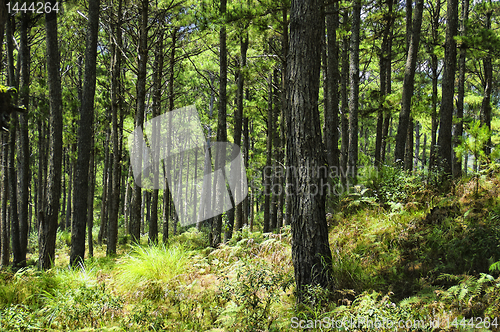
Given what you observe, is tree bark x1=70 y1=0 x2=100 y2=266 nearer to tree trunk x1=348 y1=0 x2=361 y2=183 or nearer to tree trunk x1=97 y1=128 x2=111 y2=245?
tree trunk x1=97 y1=128 x2=111 y2=245

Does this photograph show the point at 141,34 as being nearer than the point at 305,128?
No

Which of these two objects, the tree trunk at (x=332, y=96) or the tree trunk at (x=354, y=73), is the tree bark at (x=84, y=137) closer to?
the tree trunk at (x=332, y=96)

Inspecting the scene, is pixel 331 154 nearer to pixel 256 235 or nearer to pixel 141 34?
pixel 256 235

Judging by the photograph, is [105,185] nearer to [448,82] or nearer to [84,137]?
[84,137]

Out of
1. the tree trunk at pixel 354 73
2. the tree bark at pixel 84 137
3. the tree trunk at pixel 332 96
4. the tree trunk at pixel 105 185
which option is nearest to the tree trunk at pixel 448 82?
the tree trunk at pixel 354 73

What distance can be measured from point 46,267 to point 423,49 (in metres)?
15.5

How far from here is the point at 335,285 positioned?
3.73 meters

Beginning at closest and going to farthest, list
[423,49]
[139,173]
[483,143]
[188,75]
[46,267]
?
[483,143] → [46,267] → [139,173] → [423,49] → [188,75]

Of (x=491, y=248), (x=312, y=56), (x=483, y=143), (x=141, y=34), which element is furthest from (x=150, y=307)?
(x=141, y=34)

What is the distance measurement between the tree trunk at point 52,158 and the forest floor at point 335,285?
870 millimetres

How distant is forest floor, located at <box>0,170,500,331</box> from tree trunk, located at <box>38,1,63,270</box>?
870 mm

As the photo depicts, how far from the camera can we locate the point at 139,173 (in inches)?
349

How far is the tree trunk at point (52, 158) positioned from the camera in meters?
6.10

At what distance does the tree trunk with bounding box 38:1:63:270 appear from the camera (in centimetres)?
610
